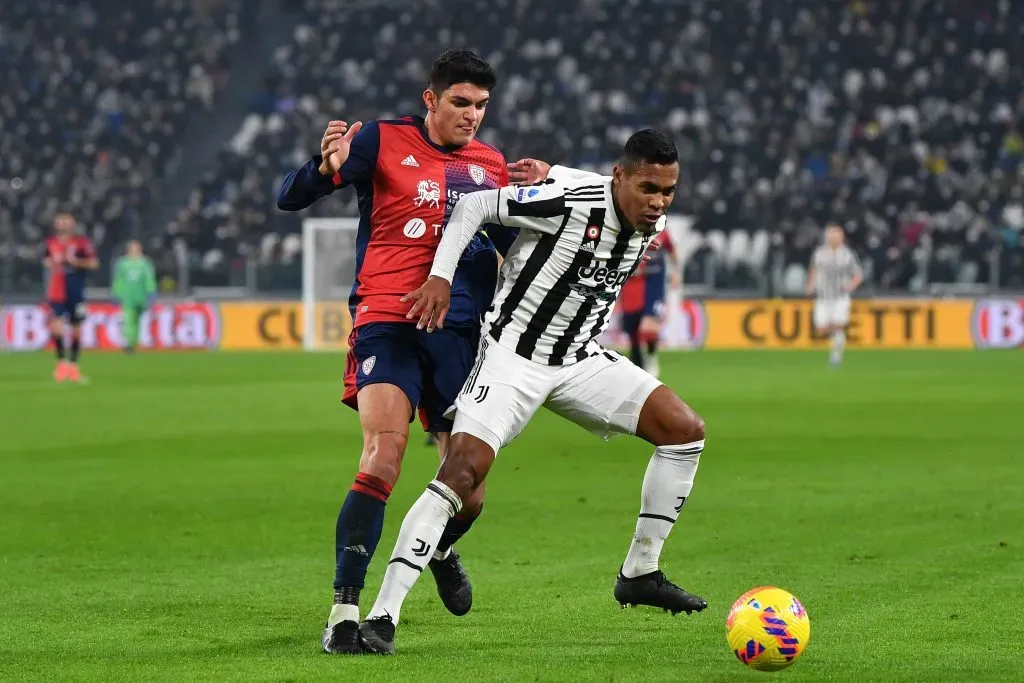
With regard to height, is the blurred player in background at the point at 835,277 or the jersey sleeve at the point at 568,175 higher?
the jersey sleeve at the point at 568,175

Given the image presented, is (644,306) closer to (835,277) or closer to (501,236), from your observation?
(835,277)

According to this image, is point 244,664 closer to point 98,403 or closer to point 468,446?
point 468,446

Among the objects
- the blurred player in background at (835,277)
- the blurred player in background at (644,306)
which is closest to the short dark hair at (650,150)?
the blurred player in background at (644,306)

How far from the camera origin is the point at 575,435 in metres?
14.2

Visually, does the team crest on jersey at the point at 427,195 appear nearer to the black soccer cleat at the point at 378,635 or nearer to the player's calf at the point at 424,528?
the player's calf at the point at 424,528

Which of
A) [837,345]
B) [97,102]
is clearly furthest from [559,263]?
[97,102]

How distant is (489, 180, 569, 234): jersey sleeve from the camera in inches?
224

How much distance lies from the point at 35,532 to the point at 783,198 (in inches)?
970

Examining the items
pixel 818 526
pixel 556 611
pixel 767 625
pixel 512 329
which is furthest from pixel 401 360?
pixel 818 526

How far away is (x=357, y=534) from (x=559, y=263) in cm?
126

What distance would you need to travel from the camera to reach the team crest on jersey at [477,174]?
242 inches

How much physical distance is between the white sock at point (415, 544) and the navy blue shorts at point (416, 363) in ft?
1.50

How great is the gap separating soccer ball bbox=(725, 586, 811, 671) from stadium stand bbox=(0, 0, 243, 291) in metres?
28.7

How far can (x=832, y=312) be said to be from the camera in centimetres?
2616
